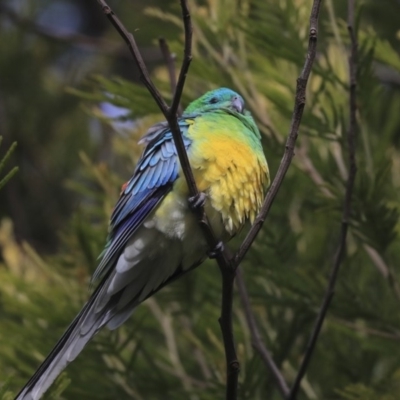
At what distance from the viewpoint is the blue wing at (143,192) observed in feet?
8.55

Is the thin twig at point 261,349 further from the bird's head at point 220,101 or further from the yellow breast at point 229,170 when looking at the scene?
the bird's head at point 220,101

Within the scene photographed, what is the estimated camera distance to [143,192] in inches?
105

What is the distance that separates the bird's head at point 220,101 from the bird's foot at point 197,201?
0.63 metres

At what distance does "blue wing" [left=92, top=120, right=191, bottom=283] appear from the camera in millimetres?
2605

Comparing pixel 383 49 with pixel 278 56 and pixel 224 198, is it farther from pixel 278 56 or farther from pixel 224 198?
pixel 224 198

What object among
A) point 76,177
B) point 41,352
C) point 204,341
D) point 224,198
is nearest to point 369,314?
point 204,341

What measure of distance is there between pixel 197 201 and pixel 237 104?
2.48 ft

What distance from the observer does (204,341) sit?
11.9 feet

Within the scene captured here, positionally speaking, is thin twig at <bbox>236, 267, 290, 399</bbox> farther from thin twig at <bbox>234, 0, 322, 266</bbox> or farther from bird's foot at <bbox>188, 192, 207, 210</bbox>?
thin twig at <bbox>234, 0, 322, 266</bbox>

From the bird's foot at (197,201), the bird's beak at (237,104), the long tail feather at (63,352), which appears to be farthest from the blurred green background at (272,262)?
the bird's foot at (197,201)

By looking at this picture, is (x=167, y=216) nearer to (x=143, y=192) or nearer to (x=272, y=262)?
(x=143, y=192)

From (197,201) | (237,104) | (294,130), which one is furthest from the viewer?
(237,104)

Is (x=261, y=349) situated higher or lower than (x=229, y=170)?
lower

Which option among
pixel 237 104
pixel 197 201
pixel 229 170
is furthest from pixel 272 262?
pixel 197 201
